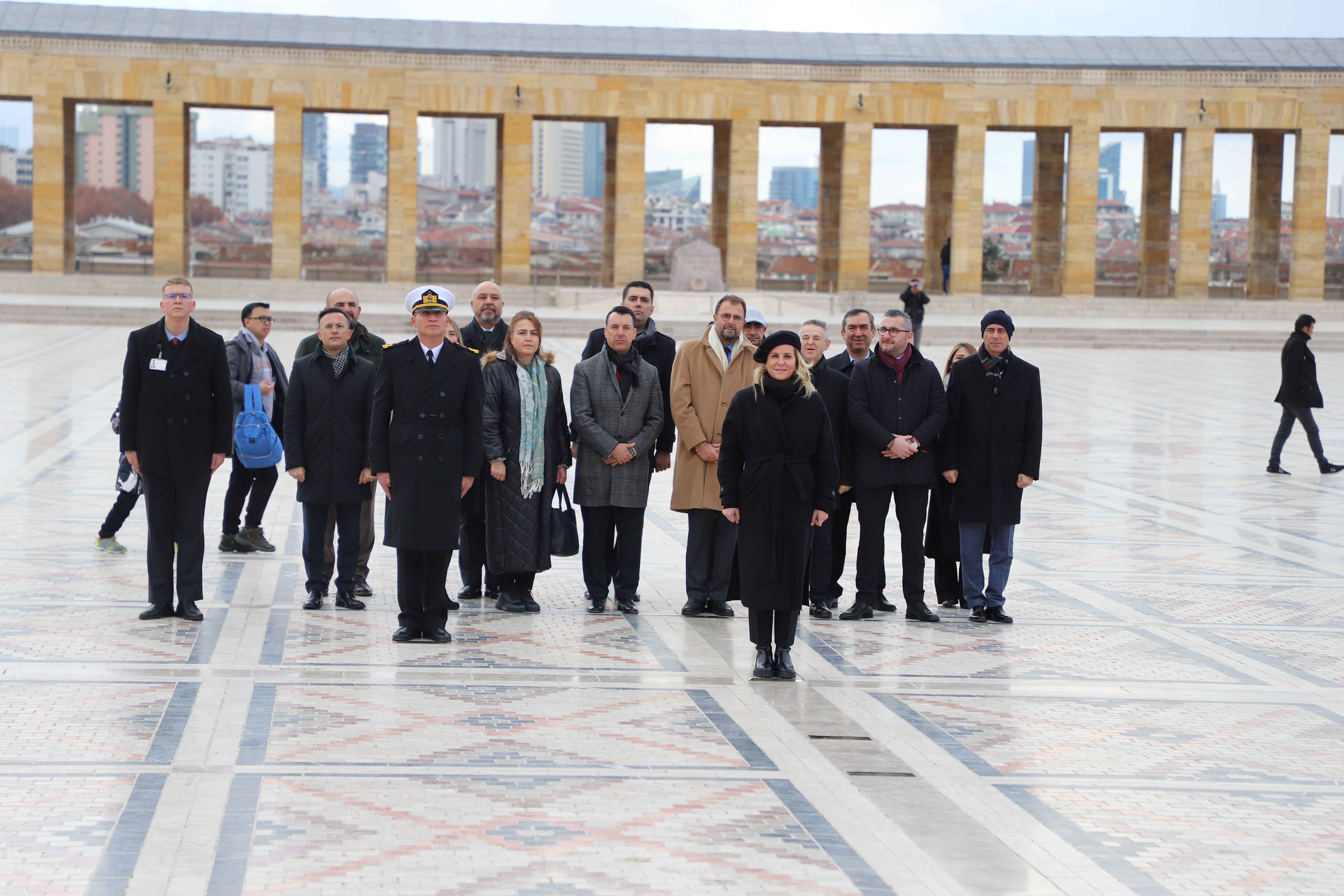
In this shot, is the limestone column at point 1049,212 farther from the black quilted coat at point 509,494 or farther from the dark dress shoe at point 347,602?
the dark dress shoe at point 347,602

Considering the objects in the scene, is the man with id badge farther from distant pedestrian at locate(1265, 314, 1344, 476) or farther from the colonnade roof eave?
the colonnade roof eave

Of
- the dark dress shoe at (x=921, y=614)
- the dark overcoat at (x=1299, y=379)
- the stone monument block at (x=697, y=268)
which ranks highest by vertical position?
the stone monument block at (x=697, y=268)

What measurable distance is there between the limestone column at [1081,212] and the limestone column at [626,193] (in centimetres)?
1289

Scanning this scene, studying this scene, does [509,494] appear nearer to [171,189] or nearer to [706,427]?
[706,427]

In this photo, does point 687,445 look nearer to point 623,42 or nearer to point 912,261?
point 623,42

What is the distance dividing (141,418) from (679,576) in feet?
11.5

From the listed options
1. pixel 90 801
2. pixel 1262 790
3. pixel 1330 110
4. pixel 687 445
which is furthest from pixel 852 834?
pixel 1330 110

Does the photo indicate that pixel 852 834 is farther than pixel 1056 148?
No

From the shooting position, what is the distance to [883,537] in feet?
28.1

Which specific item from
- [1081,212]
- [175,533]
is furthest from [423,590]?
[1081,212]

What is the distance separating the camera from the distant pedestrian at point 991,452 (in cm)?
853

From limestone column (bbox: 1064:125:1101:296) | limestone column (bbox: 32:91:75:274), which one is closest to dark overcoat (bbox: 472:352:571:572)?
limestone column (bbox: 32:91:75:274)

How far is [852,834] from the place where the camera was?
4.98 m

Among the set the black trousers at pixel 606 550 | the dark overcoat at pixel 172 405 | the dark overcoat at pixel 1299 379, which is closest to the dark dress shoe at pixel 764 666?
the black trousers at pixel 606 550
